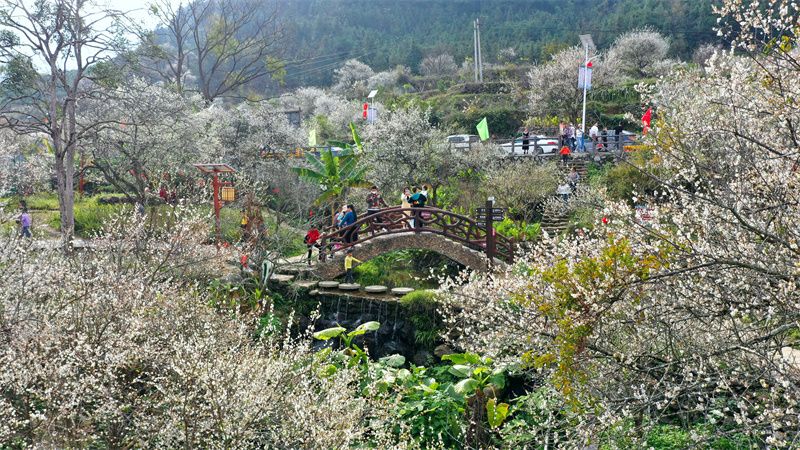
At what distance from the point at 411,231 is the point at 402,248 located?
0.47 metres

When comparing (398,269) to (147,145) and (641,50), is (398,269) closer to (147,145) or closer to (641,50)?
(147,145)

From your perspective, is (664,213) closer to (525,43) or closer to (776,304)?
(776,304)

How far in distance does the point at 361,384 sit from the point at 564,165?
52.7 feet

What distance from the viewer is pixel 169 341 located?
8.44 metres

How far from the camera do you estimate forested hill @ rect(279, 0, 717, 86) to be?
52.1 metres

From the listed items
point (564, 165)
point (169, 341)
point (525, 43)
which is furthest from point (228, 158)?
point (525, 43)

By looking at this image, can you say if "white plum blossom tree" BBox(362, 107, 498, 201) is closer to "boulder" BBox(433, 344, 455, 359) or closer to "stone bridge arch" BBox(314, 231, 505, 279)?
"stone bridge arch" BBox(314, 231, 505, 279)

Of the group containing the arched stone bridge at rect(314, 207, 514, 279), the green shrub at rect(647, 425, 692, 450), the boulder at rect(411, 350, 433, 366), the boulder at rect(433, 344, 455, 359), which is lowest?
the boulder at rect(411, 350, 433, 366)

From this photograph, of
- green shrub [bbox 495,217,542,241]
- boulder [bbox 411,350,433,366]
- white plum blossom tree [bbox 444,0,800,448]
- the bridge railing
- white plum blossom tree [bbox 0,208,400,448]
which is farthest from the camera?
green shrub [bbox 495,217,542,241]

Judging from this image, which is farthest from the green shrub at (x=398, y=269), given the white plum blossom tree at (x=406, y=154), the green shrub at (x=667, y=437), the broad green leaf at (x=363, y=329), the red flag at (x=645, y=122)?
the green shrub at (x=667, y=437)

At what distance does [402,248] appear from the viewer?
55.2 ft

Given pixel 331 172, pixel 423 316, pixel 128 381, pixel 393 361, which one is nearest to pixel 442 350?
pixel 423 316

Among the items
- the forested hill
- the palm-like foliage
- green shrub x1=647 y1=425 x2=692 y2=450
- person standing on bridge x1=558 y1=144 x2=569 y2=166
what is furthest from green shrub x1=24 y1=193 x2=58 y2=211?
the forested hill

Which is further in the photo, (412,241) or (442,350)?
(412,241)
